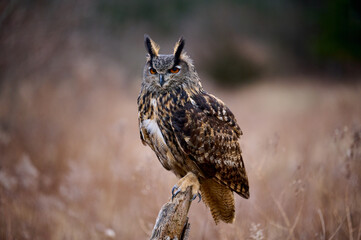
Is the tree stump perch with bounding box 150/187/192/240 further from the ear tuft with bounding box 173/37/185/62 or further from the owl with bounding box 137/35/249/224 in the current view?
the ear tuft with bounding box 173/37/185/62

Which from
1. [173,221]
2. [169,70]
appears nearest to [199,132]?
[169,70]

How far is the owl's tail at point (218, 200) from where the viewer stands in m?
2.04

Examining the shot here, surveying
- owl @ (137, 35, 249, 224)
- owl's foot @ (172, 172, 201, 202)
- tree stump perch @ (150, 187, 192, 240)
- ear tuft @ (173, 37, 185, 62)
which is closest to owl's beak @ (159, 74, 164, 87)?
owl @ (137, 35, 249, 224)

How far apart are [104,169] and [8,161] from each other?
1323 millimetres

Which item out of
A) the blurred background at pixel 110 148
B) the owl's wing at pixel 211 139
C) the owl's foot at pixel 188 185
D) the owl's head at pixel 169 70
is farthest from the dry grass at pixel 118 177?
the owl's head at pixel 169 70

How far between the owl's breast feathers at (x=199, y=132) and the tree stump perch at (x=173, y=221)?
0.99ft

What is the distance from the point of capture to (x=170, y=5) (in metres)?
15.7

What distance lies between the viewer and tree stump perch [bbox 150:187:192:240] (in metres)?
1.58

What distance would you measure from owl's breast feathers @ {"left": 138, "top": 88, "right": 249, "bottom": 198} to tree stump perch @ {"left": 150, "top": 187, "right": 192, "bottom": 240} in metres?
0.30

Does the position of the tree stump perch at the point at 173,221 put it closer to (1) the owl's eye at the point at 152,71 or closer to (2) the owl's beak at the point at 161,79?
(2) the owl's beak at the point at 161,79

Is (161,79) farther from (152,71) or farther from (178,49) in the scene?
(178,49)

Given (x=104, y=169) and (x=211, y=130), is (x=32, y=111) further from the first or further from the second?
(x=211, y=130)

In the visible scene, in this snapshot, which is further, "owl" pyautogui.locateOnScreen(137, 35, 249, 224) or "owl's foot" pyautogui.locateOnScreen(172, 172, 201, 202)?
"owl" pyautogui.locateOnScreen(137, 35, 249, 224)

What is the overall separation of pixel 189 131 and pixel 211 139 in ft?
0.66
